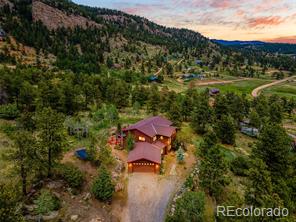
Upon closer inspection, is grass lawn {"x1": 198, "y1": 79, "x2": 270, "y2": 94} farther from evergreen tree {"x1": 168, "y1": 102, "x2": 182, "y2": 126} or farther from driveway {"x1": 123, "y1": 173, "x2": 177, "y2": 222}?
driveway {"x1": 123, "y1": 173, "x2": 177, "y2": 222}

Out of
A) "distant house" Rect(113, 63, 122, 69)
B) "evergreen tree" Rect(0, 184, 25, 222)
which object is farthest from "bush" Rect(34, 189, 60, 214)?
"distant house" Rect(113, 63, 122, 69)

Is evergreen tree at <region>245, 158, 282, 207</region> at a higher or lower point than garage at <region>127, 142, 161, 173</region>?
higher

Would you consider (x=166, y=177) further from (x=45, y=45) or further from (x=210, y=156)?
(x=45, y=45)

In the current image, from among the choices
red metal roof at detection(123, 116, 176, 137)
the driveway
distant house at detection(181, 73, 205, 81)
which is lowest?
distant house at detection(181, 73, 205, 81)

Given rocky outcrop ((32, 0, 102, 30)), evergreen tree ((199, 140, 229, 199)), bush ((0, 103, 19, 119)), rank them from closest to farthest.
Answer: evergreen tree ((199, 140, 229, 199)), bush ((0, 103, 19, 119)), rocky outcrop ((32, 0, 102, 30))

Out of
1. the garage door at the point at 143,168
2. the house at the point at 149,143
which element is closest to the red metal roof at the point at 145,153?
the house at the point at 149,143

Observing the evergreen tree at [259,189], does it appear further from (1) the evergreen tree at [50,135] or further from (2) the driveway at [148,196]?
(1) the evergreen tree at [50,135]

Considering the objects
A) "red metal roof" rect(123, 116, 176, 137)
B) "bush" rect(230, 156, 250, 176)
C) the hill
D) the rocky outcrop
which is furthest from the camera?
the rocky outcrop
